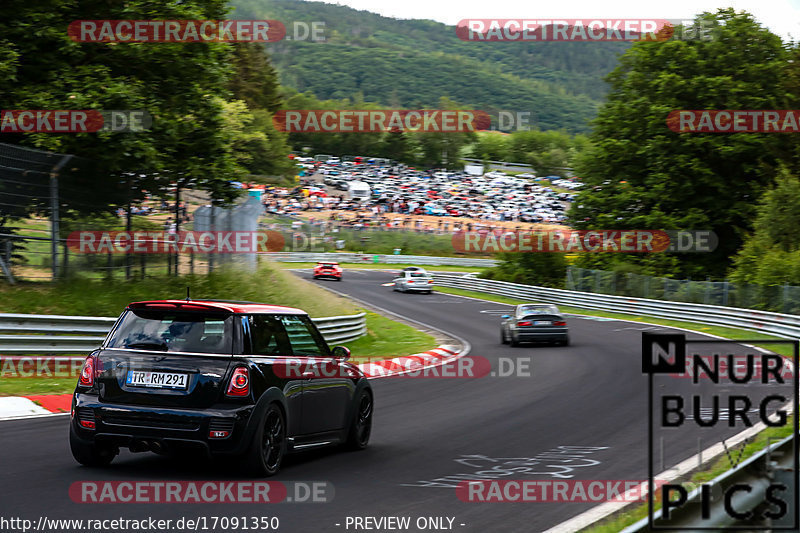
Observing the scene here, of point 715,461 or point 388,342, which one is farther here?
point 388,342

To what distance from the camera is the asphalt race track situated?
6.94 m

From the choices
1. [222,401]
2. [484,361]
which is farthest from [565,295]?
[222,401]

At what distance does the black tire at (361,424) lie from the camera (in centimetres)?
1018

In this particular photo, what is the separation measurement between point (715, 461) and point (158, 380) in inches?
199

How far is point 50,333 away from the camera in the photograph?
1714 cm

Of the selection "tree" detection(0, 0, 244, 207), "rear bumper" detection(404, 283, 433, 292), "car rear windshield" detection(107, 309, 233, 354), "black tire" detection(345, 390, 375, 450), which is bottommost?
"rear bumper" detection(404, 283, 433, 292)

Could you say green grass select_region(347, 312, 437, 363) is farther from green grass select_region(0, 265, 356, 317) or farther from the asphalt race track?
the asphalt race track

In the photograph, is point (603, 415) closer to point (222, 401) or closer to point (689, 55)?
point (222, 401)

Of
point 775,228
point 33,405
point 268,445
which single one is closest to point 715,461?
point 268,445

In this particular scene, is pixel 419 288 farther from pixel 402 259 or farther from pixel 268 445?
pixel 268 445

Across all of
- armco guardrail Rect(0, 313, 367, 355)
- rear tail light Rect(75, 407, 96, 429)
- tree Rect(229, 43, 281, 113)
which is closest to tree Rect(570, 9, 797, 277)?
armco guardrail Rect(0, 313, 367, 355)

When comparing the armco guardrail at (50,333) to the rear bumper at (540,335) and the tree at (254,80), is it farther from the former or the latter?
the tree at (254,80)

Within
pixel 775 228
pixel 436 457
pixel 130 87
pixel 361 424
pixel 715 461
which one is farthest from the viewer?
pixel 775 228

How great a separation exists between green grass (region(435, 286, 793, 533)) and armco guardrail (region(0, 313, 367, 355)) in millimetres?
11464
